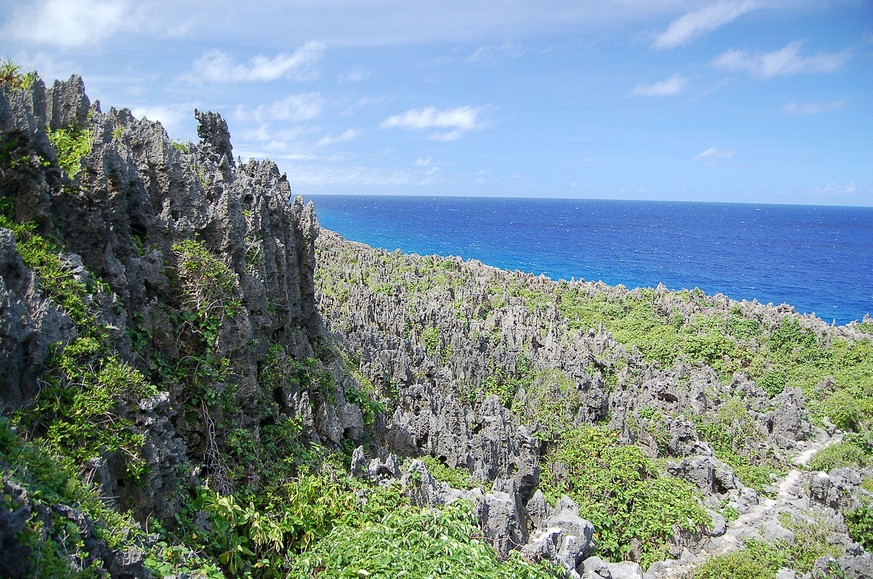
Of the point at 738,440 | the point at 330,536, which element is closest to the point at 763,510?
the point at 738,440

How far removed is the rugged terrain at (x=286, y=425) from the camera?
6625 millimetres

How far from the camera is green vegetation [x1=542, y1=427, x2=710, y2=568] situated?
46.9 ft

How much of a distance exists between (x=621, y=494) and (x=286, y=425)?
9.89 metres

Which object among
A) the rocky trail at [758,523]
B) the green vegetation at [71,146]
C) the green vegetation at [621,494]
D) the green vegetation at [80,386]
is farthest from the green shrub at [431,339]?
the green vegetation at [80,386]

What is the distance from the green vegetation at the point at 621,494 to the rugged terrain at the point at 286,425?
80 mm

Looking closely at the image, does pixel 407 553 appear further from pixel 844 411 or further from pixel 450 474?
pixel 844 411

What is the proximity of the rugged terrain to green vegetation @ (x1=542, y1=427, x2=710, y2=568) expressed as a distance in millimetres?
80

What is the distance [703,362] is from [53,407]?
29.5m

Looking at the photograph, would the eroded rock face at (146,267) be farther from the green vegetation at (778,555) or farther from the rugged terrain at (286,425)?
the green vegetation at (778,555)

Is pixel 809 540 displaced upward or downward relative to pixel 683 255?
downward

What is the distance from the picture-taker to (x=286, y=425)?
11.1 m

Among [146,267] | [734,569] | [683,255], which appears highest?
[146,267]

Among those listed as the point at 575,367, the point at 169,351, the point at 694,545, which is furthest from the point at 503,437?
the point at 169,351

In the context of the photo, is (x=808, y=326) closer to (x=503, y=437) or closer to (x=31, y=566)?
(x=503, y=437)
